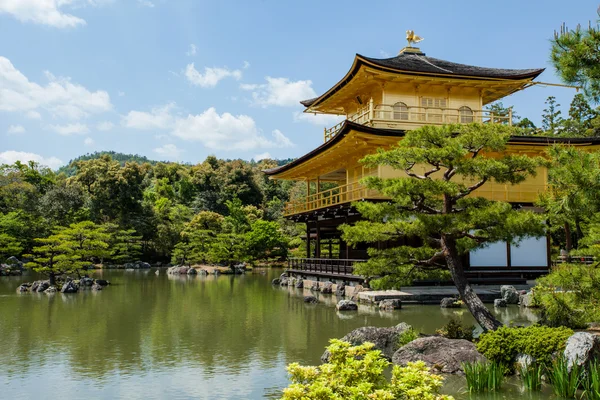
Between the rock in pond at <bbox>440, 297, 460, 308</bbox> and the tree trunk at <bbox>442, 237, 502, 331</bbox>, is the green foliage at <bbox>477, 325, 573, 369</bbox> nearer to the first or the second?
the tree trunk at <bbox>442, 237, 502, 331</bbox>

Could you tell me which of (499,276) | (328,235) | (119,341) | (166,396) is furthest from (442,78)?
(166,396)

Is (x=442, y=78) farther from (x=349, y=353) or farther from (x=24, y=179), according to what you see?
(x=24, y=179)

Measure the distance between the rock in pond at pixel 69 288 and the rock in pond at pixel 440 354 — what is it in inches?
616

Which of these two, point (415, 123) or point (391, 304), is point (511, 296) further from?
point (415, 123)

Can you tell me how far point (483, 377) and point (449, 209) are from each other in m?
3.69

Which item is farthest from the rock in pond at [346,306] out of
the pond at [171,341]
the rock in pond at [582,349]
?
the rock in pond at [582,349]

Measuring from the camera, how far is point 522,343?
7465 millimetres

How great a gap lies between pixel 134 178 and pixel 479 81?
2998 centimetres

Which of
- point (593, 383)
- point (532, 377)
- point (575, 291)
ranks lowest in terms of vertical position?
point (532, 377)

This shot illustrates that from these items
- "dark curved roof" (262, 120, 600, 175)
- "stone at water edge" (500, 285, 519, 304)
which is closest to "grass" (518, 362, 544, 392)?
"stone at water edge" (500, 285, 519, 304)

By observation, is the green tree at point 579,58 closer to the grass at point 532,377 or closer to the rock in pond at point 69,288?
the grass at point 532,377

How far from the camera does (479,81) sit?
65.8 ft

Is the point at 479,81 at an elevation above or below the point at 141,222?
above

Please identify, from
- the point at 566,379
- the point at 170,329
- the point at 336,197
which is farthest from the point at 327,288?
the point at 566,379
